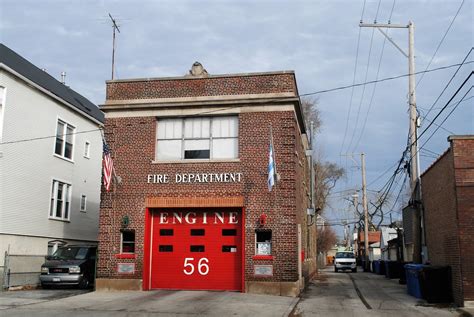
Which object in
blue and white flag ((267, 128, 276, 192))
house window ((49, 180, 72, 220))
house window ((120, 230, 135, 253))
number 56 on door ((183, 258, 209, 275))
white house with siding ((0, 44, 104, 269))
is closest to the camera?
blue and white flag ((267, 128, 276, 192))

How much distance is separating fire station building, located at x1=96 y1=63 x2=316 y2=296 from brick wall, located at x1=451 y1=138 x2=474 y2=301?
532cm

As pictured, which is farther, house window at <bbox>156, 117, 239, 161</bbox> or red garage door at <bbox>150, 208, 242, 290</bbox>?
house window at <bbox>156, 117, 239, 161</bbox>

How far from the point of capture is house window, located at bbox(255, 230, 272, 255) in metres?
17.5

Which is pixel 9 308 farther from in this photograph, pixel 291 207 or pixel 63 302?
pixel 291 207

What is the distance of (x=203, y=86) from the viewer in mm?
18875

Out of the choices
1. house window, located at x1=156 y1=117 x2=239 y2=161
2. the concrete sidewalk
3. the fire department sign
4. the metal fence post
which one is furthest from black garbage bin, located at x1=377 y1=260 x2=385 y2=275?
the metal fence post

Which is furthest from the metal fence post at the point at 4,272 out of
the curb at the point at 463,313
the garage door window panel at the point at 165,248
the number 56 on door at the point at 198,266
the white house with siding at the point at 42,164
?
the curb at the point at 463,313

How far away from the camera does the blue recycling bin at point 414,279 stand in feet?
55.5

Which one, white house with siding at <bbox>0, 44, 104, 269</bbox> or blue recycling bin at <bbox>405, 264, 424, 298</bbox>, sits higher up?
white house with siding at <bbox>0, 44, 104, 269</bbox>

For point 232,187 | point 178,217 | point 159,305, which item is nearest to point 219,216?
point 232,187

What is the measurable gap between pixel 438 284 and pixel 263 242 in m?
5.84

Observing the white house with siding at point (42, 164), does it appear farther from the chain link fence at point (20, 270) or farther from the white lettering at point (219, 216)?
the white lettering at point (219, 216)

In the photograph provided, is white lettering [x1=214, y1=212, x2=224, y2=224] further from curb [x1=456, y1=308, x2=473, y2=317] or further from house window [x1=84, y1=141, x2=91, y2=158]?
house window [x1=84, y1=141, x2=91, y2=158]

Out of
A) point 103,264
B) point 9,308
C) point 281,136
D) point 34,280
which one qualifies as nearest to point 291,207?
point 281,136
